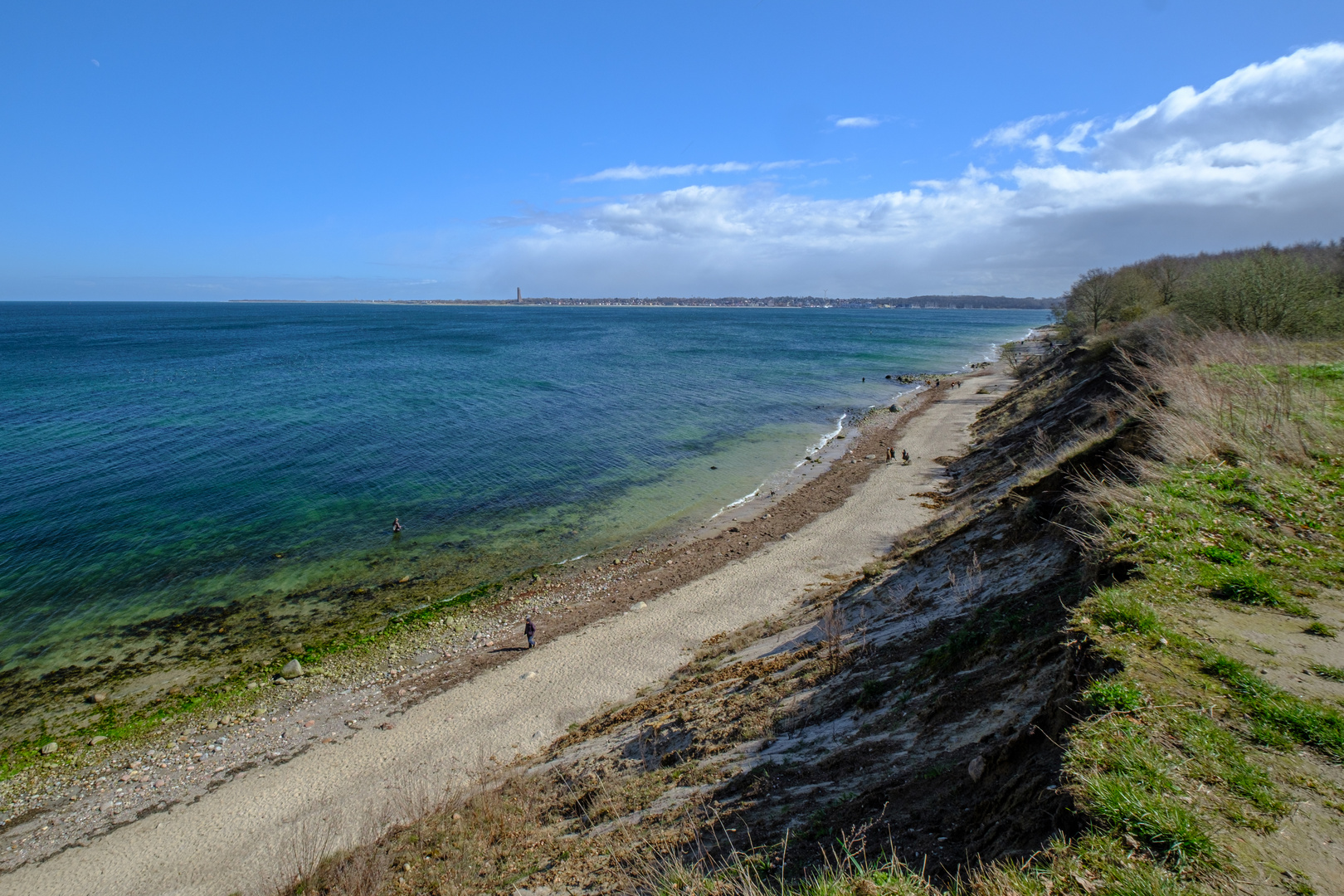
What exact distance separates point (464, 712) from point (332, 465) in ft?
82.6

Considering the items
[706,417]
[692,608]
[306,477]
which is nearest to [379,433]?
[306,477]

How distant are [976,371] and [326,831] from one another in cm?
8020

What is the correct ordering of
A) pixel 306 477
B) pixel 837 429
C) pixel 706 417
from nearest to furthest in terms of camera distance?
pixel 306 477, pixel 837 429, pixel 706 417

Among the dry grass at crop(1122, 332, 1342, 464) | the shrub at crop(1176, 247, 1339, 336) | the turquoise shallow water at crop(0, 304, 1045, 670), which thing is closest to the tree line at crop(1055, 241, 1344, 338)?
the shrub at crop(1176, 247, 1339, 336)

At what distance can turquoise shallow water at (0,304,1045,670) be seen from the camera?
75.5 feet

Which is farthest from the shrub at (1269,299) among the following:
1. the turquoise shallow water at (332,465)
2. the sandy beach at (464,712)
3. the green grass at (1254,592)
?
the green grass at (1254,592)

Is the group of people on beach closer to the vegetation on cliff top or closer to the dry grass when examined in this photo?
the dry grass

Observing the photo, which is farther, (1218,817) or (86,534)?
(86,534)

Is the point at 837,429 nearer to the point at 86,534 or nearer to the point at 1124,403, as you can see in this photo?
the point at 1124,403

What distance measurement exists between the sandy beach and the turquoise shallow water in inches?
200

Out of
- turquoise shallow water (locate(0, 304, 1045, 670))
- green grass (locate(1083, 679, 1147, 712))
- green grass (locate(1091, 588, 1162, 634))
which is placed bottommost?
turquoise shallow water (locate(0, 304, 1045, 670))

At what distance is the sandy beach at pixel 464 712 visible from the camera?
1176 centimetres

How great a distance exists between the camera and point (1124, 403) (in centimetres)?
2128

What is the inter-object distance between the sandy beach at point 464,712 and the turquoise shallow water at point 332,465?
16.7 ft
